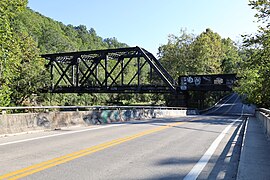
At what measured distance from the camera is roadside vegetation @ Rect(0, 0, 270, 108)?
1597 cm

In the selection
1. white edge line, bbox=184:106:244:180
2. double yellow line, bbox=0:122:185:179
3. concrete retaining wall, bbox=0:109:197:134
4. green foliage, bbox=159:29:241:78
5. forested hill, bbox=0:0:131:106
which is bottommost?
white edge line, bbox=184:106:244:180

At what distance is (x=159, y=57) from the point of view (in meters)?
82.8

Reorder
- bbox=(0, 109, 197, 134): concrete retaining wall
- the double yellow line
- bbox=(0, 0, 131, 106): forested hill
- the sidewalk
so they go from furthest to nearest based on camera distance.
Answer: bbox=(0, 0, 131, 106): forested hill < bbox=(0, 109, 197, 134): concrete retaining wall < the sidewalk < the double yellow line

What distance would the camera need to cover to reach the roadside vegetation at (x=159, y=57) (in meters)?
16.0

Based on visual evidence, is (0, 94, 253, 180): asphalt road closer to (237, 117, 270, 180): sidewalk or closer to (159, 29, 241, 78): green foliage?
(237, 117, 270, 180): sidewalk

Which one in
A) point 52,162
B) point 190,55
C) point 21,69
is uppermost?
point 190,55

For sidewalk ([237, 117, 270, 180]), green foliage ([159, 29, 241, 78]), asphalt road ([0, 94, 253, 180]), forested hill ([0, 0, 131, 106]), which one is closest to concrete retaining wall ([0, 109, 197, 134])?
asphalt road ([0, 94, 253, 180])

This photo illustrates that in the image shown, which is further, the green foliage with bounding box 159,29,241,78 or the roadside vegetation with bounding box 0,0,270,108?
the green foliage with bounding box 159,29,241,78

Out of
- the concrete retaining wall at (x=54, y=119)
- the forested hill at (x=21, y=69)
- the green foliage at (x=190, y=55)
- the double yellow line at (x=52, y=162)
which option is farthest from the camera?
the green foliage at (x=190, y=55)

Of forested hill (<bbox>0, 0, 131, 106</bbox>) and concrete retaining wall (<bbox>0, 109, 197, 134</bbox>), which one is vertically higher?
forested hill (<bbox>0, 0, 131, 106</bbox>)

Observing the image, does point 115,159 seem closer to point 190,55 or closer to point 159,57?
point 190,55

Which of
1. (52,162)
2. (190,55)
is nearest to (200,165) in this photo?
(52,162)

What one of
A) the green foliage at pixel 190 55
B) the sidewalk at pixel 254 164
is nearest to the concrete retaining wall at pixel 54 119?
the sidewalk at pixel 254 164

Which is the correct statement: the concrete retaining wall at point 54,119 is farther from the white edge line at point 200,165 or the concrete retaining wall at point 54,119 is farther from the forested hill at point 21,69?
the white edge line at point 200,165
